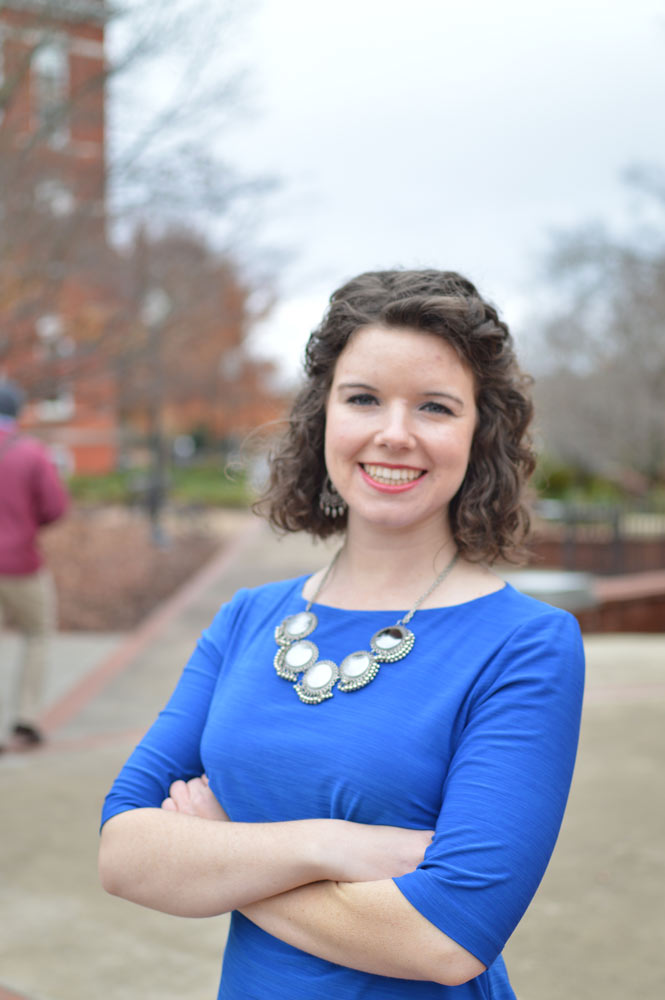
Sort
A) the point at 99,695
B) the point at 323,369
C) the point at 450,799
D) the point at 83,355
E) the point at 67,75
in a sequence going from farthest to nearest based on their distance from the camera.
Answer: the point at 83,355 → the point at 67,75 → the point at 99,695 → the point at 323,369 → the point at 450,799

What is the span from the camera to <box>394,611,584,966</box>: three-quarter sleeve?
147cm

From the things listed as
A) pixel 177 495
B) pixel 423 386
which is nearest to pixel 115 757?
pixel 423 386

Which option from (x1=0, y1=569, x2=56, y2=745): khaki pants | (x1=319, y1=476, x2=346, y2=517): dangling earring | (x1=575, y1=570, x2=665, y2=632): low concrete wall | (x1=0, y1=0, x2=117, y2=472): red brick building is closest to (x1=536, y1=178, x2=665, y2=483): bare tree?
(x1=575, y1=570, x2=665, y2=632): low concrete wall

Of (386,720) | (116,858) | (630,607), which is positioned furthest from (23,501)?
(630,607)

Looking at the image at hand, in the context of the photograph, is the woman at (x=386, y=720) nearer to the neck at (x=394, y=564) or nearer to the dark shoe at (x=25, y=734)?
the neck at (x=394, y=564)

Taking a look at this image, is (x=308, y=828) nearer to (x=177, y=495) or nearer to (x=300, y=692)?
(x=300, y=692)

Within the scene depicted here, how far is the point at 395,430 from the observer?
1689 millimetres

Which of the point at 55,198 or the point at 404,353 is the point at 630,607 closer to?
the point at 55,198

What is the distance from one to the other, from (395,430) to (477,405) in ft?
0.74

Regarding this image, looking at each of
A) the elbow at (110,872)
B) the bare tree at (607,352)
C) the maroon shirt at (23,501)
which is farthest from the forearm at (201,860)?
the bare tree at (607,352)

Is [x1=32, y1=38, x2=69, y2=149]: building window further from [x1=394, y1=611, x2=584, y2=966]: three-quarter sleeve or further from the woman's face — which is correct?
[x1=394, y1=611, x2=584, y2=966]: three-quarter sleeve

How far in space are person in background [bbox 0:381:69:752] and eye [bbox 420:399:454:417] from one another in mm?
4524

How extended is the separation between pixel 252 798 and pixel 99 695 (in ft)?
19.0

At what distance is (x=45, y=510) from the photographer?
5.97m
